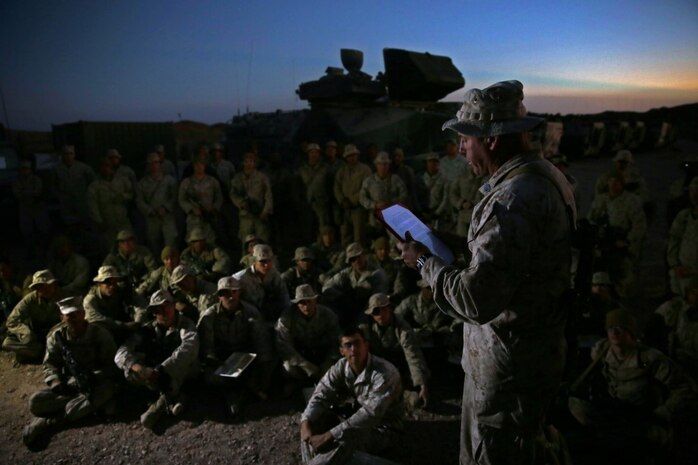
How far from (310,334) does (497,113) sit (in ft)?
13.6

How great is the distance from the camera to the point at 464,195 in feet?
28.2

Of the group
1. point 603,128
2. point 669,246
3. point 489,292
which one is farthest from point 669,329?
point 603,128

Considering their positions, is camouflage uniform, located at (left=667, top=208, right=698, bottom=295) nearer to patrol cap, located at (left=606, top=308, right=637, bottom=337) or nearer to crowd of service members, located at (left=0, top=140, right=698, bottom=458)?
crowd of service members, located at (left=0, top=140, right=698, bottom=458)

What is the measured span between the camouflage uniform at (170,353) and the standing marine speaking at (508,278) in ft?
11.7

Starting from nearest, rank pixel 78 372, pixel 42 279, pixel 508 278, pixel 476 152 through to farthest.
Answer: pixel 508 278 < pixel 476 152 < pixel 78 372 < pixel 42 279

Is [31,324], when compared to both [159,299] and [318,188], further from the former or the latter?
[318,188]

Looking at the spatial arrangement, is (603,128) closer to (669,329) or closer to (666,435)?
(669,329)

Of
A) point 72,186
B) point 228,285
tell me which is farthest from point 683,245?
point 72,186

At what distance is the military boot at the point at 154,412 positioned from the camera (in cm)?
495

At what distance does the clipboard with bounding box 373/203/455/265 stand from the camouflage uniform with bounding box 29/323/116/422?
3970 millimetres

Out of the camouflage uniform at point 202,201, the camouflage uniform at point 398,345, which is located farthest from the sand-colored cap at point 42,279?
the camouflage uniform at point 398,345

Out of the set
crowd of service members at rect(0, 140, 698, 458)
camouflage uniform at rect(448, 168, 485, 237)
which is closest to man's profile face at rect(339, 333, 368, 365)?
crowd of service members at rect(0, 140, 698, 458)

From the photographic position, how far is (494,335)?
241cm

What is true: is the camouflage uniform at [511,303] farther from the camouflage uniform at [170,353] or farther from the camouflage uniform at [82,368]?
the camouflage uniform at [82,368]
